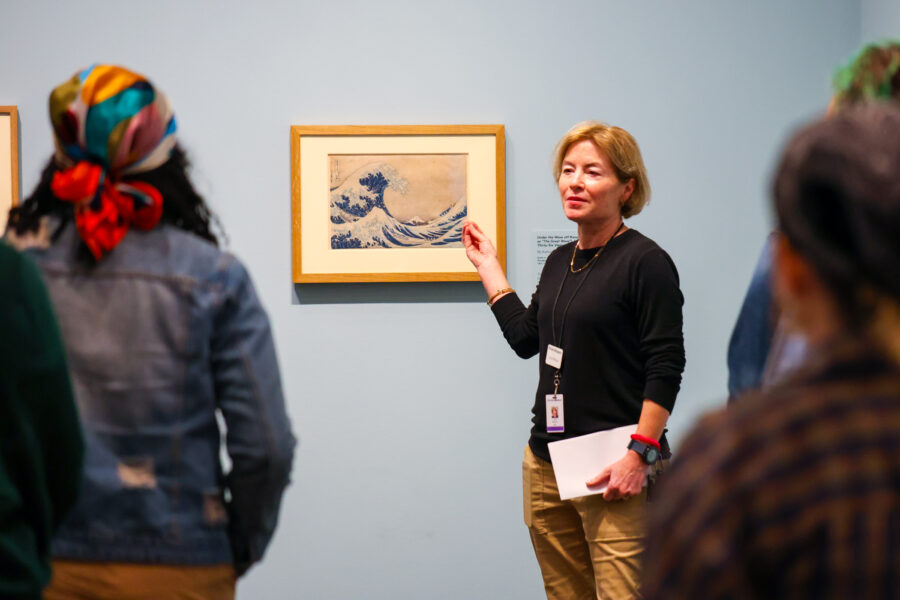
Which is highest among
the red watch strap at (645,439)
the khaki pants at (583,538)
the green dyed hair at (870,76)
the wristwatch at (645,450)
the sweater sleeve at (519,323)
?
the green dyed hair at (870,76)

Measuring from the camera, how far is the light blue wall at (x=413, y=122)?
9.80 ft

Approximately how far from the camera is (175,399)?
4.30 feet

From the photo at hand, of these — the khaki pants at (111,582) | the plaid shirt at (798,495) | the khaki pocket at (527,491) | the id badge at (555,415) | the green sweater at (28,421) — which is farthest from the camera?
the khaki pocket at (527,491)

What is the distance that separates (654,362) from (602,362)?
12 centimetres

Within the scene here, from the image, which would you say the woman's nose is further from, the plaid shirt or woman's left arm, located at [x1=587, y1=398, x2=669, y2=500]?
the plaid shirt

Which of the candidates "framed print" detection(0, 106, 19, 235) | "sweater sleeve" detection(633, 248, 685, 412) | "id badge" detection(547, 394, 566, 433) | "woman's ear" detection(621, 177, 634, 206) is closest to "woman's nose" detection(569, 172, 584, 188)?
"woman's ear" detection(621, 177, 634, 206)

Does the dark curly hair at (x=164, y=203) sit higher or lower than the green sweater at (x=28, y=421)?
higher

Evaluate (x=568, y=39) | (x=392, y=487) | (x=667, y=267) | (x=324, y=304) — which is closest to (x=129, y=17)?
(x=324, y=304)

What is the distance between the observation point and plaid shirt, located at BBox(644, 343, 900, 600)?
0.63 meters

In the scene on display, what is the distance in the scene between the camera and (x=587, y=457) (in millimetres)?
2037

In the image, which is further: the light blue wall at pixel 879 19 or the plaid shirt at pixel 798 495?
the light blue wall at pixel 879 19

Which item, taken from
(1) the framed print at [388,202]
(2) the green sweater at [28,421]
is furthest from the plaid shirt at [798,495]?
(1) the framed print at [388,202]

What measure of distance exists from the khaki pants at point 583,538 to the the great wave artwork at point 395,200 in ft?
3.37

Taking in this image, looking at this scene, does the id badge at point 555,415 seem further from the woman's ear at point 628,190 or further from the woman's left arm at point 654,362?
the woman's ear at point 628,190
